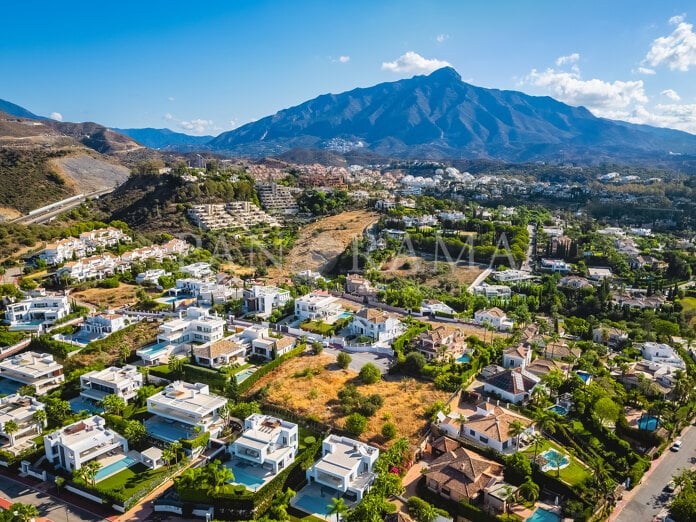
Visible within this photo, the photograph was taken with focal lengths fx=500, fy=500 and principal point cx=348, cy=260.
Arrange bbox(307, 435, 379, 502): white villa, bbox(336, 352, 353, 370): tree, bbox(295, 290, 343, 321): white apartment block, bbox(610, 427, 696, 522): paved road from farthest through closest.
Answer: bbox(295, 290, 343, 321): white apartment block < bbox(336, 352, 353, 370): tree < bbox(307, 435, 379, 502): white villa < bbox(610, 427, 696, 522): paved road

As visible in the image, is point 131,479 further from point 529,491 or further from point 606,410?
point 606,410

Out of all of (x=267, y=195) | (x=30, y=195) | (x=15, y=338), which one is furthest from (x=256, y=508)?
(x=30, y=195)


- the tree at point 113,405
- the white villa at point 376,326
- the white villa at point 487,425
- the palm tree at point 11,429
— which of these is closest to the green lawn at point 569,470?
the white villa at point 487,425

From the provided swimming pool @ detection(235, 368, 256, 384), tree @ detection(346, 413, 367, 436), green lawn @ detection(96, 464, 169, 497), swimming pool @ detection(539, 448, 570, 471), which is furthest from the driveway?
green lawn @ detection(96, 464, 169, 497)

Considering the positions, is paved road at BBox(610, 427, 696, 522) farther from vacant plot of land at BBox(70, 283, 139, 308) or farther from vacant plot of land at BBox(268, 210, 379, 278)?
vacant plot of land at BBox(268, 210, 379, 278)

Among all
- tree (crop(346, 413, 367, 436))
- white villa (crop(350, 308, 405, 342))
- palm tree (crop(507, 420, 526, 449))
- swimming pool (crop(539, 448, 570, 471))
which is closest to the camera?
swimming pool (crop(539, 448, 570, 471))

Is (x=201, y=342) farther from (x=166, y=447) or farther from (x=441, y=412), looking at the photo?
(x=441, y=412)

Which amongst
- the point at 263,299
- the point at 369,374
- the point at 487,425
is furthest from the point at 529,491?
the point at 263,299

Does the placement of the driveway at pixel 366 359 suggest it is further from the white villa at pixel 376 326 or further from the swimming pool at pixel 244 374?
the swimming pool at pixel 244 374
